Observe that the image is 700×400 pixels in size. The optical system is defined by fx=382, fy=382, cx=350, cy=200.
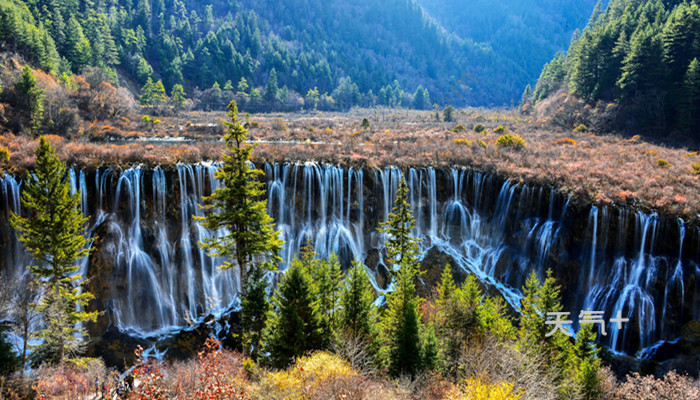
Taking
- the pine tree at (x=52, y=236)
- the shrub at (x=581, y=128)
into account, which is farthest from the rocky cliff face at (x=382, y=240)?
the shrub at (x=581, y=128)

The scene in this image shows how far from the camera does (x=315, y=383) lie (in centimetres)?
1364

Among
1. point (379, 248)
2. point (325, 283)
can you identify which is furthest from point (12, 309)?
point (379, 248)

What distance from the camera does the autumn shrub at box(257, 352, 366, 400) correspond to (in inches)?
508

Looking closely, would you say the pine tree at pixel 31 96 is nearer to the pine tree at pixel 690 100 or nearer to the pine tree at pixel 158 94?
the pine tree at pixel 158 94

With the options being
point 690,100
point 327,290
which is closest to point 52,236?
point 327,290

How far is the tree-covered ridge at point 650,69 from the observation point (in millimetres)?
54062

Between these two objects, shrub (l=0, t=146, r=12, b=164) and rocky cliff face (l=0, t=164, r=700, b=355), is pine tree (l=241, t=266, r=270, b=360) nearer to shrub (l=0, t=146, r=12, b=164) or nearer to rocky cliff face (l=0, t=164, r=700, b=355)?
rocky cliff face (l=0, t=164, r=700, b=355)

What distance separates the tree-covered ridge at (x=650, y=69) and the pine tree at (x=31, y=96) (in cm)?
8510

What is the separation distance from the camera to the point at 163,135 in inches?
2606

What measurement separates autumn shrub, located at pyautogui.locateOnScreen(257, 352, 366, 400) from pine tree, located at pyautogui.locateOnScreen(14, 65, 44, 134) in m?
54.6

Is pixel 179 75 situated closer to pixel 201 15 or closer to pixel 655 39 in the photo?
pixel 201 15

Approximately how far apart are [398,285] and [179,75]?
132240 mm

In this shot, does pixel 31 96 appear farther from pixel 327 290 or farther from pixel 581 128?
pixel 581 128

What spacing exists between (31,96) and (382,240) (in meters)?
51.2
